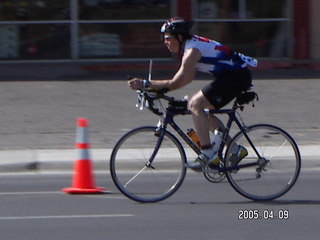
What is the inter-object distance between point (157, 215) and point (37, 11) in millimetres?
12251

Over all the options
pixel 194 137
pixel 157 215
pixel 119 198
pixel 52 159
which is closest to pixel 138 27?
pixel 52 159

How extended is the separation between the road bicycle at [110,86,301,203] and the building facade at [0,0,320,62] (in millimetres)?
11197

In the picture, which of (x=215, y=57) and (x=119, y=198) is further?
(x=119, y=198)

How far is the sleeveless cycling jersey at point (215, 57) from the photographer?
8273 mm

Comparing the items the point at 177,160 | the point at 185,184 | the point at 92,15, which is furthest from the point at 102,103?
the point at 177,160

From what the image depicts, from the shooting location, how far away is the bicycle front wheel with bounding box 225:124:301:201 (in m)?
8.54

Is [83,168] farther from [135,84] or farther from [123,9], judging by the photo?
[123,9]

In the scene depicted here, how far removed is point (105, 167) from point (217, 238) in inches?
157

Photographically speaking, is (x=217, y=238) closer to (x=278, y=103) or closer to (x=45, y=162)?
(x=45, y=162)

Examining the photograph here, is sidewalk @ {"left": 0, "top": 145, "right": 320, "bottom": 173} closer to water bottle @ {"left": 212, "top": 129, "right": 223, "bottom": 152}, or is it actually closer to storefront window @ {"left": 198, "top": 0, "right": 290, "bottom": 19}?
water bottle @ {"left": 212, "top": 129, "right": 223, "bottom": 152}

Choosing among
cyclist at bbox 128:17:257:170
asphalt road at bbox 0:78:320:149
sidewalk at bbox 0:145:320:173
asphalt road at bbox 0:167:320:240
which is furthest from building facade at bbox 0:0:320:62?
cyclist at bbox 128:17:257:170

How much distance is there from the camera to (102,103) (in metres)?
15.8

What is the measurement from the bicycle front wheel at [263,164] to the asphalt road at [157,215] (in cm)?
14

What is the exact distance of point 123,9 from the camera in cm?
1969
